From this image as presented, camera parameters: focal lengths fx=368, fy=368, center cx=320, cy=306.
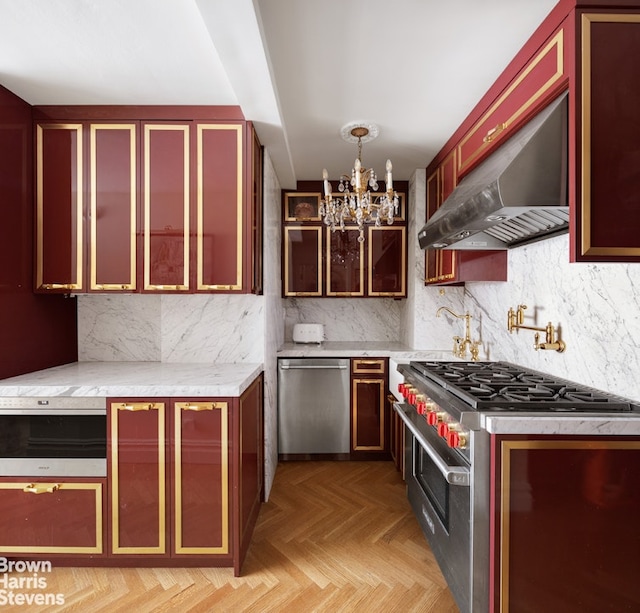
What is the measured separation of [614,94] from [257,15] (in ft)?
4.15

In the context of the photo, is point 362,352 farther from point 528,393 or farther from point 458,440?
point 458,440

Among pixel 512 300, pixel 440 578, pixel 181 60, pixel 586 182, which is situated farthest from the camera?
pixel 512 300

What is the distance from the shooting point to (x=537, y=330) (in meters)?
1.97

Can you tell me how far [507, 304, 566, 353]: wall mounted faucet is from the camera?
1.85m

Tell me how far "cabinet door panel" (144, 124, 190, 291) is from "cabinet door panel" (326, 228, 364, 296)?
1.53 metres

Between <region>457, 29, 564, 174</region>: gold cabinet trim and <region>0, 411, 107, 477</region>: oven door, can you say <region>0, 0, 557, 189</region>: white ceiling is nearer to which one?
<region>457, 29, 564, 174</region>: gold cabinet trim

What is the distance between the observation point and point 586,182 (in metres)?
1.21

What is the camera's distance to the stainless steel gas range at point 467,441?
1.32m

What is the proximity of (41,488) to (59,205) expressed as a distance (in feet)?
5.06

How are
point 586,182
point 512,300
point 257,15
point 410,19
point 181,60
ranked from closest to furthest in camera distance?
point 586,182, point 257,15, point 410,19, point 181,60, point 512,300

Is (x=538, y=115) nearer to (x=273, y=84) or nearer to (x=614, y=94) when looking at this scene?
(x=614, y=94)

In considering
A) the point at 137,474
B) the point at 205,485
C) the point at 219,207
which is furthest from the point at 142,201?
the point at 205,485

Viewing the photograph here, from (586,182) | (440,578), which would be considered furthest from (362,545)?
(586,182)

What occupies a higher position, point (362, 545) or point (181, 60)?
point (181, 60)
